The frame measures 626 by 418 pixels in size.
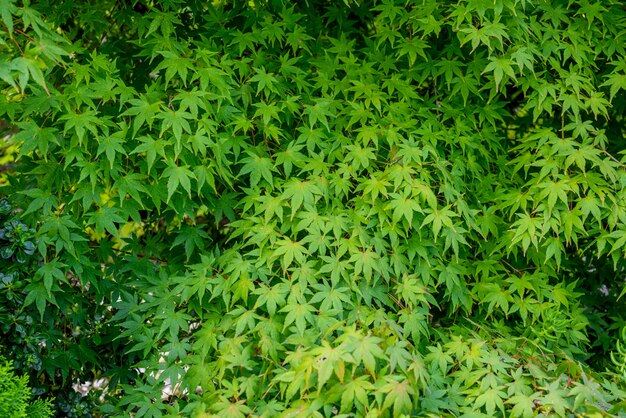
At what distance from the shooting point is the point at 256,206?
3783 millimetres

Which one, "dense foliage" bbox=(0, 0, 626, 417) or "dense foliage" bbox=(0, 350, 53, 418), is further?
"dense foliage" bbox=(0, 0, 626, 417)

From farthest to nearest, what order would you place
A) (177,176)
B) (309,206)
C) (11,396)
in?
1. (309,206)
2. (177,176)
3. (11,396)

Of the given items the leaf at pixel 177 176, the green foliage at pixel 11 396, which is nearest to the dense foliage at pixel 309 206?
the leaf at pixel 177 176

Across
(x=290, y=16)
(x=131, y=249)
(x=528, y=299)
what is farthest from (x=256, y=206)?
(x=528, y=299)

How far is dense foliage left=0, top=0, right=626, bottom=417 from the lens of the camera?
3.44 meters

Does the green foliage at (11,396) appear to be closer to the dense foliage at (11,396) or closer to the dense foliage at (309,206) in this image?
the dense foliage at (11,396)

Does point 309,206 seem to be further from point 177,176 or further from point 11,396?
point 11,396

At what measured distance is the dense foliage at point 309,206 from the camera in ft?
11.3

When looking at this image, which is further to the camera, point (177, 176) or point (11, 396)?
point (177, 176)

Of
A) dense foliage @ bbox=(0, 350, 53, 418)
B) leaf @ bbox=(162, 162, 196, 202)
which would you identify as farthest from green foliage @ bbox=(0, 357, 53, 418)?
leaf @ bbox=(162, 162, 196, 202)

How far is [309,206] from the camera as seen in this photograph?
12.1 feet

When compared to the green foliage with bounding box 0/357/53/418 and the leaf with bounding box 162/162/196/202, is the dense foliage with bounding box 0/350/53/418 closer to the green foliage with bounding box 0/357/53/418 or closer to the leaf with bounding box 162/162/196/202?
the green foliage with bounding box 0/357/53/418

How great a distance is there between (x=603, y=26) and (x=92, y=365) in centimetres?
361

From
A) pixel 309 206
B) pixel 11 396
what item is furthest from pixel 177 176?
pixel 11 396
